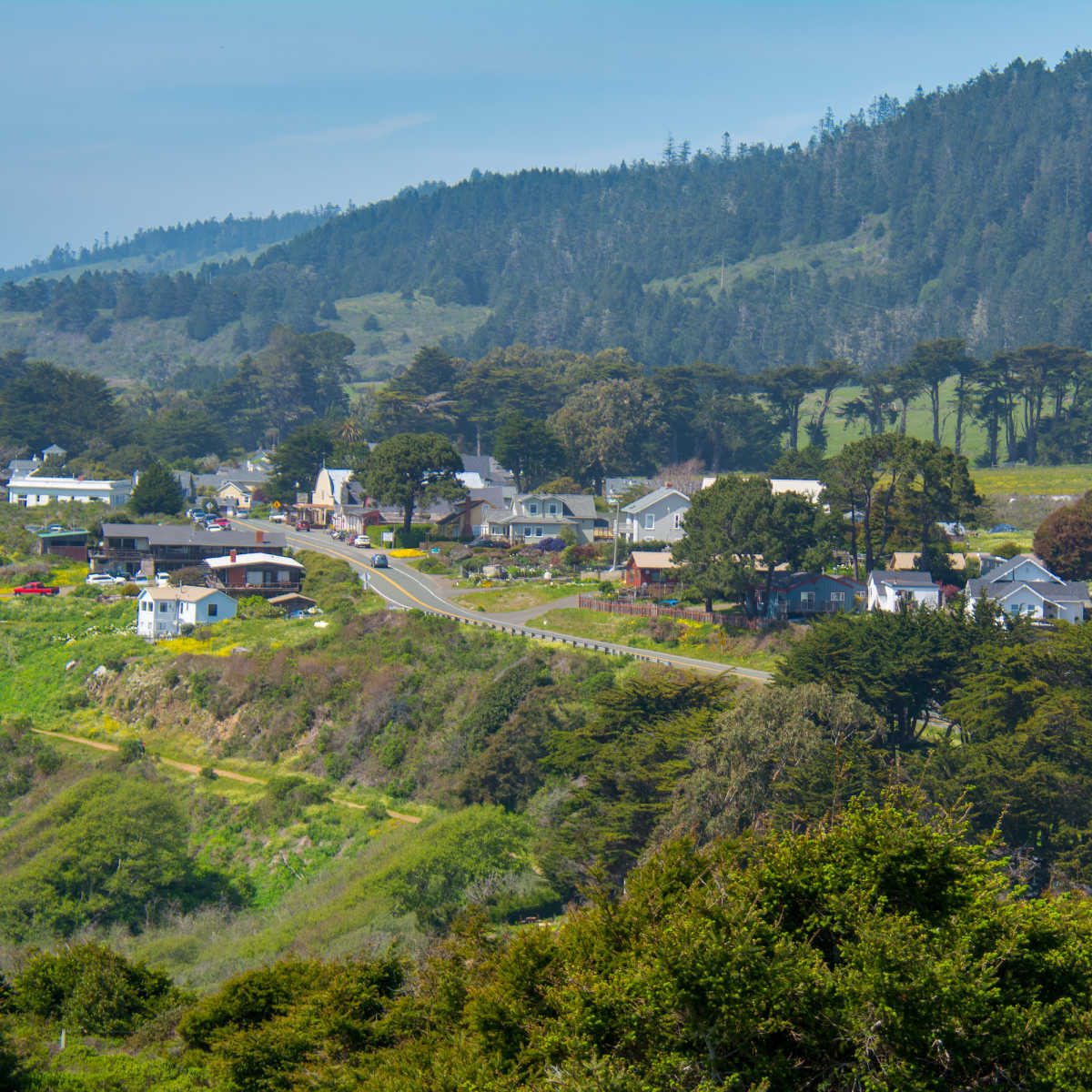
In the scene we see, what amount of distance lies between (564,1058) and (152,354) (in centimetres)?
20160

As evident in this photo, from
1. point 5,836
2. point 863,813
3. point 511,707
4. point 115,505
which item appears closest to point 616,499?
point 115,505

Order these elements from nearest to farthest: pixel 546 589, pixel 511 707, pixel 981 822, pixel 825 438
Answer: pixel 981 822, pixel 511 707, pixel 546 589, pixel 825 438

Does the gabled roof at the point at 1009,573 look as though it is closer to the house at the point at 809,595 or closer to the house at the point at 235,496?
the house at the point at 809,595

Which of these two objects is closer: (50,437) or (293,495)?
(293,495)

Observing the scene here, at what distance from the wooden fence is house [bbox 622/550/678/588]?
10.6ft

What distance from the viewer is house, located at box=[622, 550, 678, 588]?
54.9m

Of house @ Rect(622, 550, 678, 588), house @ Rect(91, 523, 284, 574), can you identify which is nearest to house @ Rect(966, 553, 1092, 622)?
house @ Rect(622, 550, 678, 588)

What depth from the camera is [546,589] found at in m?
55.8

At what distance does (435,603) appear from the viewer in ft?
179

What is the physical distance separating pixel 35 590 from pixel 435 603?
873 inches

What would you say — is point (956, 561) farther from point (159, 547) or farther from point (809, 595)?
point (159, 547)

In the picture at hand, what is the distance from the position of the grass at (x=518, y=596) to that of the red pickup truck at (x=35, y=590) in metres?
22.3

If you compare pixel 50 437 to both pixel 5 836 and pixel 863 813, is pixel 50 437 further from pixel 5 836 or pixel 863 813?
pixel 863 813

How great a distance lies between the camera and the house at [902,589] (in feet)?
155
